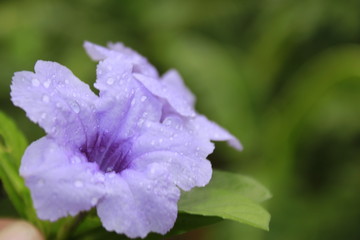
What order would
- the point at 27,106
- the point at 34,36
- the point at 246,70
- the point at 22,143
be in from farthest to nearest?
the point at 246,70, the point at 34,36, the point at 22,143, the point at 27,106

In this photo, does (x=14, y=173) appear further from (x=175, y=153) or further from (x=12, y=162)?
(x=175, y=153)

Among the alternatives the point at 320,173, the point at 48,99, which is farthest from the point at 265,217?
the point at 320,173

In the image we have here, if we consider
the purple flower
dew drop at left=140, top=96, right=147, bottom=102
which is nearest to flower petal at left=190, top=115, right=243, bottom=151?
the purple flower

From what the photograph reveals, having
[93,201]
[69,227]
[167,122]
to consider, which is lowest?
[69,227]

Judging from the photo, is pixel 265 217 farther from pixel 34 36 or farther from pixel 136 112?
pixel 34 36

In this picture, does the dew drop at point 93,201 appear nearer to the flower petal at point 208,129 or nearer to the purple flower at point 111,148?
the purple flower at point 111,148

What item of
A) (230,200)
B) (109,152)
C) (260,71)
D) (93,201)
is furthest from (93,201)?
(260,71)
